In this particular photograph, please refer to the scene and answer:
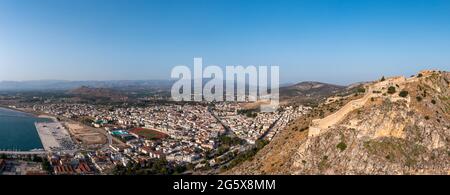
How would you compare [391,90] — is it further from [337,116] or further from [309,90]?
[309,90]

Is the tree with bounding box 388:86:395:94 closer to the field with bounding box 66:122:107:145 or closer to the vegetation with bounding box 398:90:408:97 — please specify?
the vegetation with bounding box 398:90:408:97

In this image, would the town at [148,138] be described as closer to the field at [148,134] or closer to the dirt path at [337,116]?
the field at [148,134]

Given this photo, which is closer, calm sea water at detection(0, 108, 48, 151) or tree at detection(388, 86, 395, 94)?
tree at detection(388, 86, 395, 94)

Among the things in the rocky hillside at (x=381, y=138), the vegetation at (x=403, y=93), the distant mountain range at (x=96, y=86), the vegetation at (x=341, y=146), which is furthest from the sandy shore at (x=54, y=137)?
the distant mountain range at (x=96, y=86)

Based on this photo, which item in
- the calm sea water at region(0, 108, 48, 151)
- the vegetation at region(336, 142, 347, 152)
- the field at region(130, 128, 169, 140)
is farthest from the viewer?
the field at region(130, 128, 169, 140)

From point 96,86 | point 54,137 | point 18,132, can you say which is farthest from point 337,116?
point 96,86

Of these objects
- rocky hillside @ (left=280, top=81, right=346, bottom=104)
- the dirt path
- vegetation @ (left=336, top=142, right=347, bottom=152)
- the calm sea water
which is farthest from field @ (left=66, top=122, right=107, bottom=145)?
rocky hillside @ (left=280, top=81, right=346, bottom=104)
